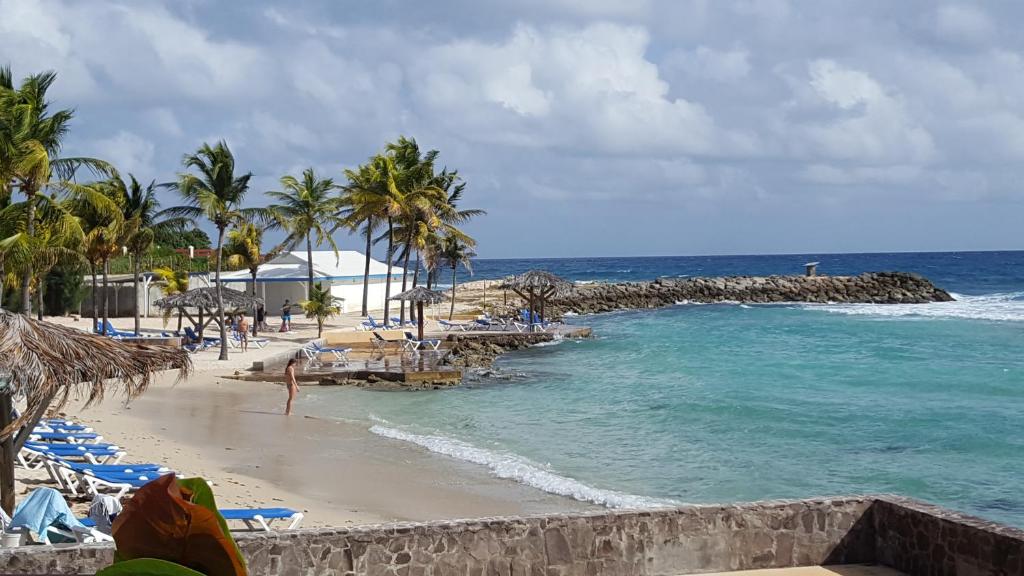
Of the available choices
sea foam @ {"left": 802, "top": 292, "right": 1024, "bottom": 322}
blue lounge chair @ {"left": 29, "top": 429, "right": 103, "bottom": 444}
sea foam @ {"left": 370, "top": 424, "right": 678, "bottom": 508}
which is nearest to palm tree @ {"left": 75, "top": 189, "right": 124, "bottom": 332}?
sea foam @ {"left": 370, "top": 424, "right": 678, "bottom": 508}

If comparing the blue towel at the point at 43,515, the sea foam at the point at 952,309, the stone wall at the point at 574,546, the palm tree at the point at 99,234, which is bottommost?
the blue towel at the point at 43,515

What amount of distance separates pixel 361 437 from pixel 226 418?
3142 mm

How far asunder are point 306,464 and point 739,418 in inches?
405

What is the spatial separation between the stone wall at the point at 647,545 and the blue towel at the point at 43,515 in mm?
1734

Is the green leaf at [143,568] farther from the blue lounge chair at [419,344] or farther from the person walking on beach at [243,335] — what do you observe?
the blue lounge chair at [419,344]

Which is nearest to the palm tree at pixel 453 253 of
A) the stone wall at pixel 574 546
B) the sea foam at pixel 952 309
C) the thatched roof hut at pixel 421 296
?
the thatched roof hut at pixel 421 296

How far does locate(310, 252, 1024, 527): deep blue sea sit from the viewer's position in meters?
15.0

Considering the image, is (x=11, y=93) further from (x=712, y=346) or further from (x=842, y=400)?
(x=712, y=346)

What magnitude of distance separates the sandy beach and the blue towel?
2.93 meters

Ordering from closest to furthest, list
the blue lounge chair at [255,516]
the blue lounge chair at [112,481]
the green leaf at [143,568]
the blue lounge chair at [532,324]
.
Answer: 1. the green leaf at [143,568]
2. the blue lounge chair at [255,516]
3. the blue lounge chair at [112,481]
4. the blue lounge chair at [532,324]

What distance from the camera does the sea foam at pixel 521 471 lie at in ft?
44.0

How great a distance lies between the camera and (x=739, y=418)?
69.3 ft

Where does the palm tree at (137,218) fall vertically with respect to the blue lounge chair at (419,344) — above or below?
above

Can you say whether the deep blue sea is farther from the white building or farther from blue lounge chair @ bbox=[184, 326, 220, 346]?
the white building
